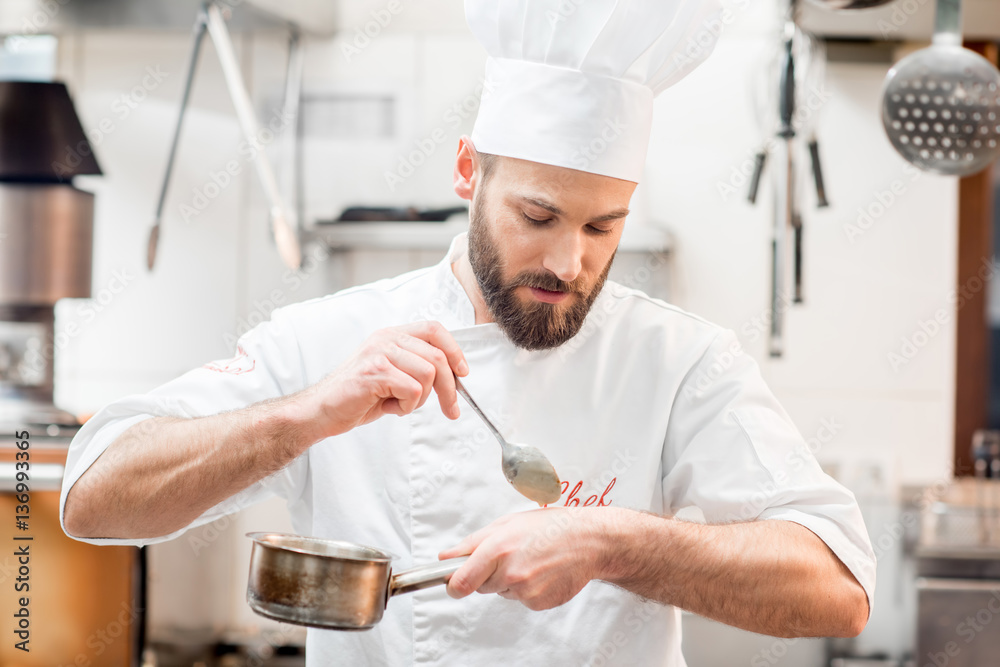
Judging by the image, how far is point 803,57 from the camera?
1956 mm

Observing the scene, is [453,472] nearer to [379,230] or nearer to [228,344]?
[379,230]

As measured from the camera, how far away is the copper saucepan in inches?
33.0

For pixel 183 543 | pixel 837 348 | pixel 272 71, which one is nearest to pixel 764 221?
pixel 837 348

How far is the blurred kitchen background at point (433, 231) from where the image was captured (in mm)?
2436

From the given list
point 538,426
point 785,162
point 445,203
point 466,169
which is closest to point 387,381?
point 538,426

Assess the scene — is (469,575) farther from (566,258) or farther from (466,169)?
(466,169)

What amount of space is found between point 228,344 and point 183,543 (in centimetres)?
59

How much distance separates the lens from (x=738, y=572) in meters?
1.00

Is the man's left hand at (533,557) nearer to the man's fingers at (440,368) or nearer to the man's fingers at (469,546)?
the man's fingers at (469,546)

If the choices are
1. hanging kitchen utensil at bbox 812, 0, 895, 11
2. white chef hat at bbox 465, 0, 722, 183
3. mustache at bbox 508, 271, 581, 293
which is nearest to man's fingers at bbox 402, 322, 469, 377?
mustache at bbox 508, 271, 581, 293

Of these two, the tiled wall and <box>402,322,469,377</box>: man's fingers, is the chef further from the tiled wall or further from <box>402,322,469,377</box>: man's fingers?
the tiled wall

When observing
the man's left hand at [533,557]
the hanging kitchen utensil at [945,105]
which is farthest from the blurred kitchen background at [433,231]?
the man's left hand at [533,557]

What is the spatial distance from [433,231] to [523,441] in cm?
120

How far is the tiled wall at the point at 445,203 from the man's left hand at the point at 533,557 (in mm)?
1541
